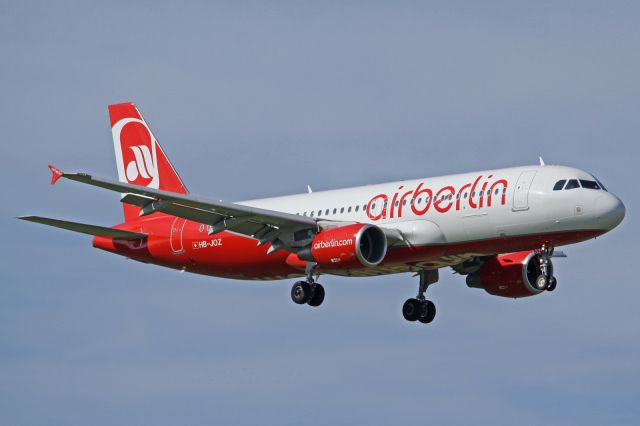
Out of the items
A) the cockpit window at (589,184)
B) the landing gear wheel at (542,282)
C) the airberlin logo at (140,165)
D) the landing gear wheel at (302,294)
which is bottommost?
the landing gear wheel at (302,294)

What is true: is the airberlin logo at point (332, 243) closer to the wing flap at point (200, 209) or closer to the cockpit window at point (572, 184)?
the wing flap at point (200, 209)

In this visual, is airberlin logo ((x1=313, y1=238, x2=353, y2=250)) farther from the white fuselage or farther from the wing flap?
the white fuselage

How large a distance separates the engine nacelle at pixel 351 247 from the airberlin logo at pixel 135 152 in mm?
14625

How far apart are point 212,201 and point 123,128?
16.3 meters

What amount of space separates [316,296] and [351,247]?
12.6 ft

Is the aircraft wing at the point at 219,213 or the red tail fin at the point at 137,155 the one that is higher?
the red tail fin at the point at 137,155

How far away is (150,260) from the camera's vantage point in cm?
7406

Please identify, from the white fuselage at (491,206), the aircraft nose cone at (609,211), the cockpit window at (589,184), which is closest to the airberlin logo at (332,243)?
the white fuselage at (491,206)

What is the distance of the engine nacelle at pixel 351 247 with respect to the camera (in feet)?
211

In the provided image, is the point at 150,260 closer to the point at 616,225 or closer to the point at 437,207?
the point at 437,207

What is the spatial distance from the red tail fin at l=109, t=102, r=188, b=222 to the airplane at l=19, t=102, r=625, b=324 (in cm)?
288

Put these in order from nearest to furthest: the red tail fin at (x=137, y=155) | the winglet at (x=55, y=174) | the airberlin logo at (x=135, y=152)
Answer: the winglet at (x=55, y=174)
the red tail fin at (x=137, y=155)
the airberlin logo at (x=135, y=152)

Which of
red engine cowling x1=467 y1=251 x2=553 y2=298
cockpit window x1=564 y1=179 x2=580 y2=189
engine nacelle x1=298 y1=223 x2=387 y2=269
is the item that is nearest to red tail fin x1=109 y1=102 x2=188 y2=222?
engine nacelle x1=298 y1=223 x2=387 y2=269

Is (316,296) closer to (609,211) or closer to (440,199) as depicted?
(440,199)
